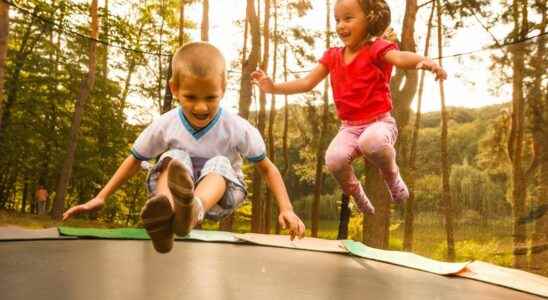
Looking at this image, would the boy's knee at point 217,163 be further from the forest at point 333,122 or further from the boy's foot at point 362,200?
the forest at point 333,122

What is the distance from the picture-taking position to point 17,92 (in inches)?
262

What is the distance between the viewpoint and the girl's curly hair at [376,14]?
1.49m

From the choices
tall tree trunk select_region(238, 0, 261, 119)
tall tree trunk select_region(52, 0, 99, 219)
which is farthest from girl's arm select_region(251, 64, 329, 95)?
tall tree trunk select_region(52, 0, 99, 219)

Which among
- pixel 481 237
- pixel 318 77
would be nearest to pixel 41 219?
pixel 481 237

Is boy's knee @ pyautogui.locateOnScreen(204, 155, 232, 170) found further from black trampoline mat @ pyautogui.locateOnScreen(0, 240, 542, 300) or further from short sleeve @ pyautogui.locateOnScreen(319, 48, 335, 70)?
short sleeve @ pyautogui.locateOnScreen(319, 48, 335, 70)

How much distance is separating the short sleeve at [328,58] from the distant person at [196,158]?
52 cm

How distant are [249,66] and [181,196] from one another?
344 centimetres

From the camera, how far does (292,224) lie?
3.47 feet

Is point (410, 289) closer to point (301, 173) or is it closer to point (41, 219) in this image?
point (301, 173)

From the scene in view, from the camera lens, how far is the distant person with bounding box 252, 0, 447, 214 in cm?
148

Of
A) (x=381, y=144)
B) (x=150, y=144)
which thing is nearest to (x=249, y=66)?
(x=381, y=144)

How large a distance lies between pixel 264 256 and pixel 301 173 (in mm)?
3016

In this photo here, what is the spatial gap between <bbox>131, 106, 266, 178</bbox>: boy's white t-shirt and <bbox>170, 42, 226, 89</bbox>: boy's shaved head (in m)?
0.21

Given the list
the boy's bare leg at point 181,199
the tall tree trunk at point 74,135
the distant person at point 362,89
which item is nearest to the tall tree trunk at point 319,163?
the tall tree trunk at point 74,135
